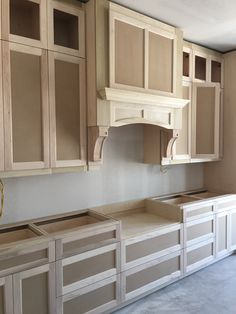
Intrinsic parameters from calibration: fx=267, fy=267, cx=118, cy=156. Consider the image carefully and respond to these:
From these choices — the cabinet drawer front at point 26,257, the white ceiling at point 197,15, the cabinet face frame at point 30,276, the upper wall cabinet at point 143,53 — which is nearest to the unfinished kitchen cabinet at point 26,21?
the upper wall cabinet at point 143,53

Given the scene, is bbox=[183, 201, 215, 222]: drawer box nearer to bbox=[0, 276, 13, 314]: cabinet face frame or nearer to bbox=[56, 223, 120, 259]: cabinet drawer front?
bbox=[56, 223, 120, 259]: cabinet drawer front

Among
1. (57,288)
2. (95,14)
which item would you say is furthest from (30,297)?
(95,14)

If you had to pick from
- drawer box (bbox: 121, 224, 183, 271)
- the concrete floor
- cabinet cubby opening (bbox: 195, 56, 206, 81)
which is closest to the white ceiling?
cabinet cubby opening (bbox: 195, 56, 206, 81)

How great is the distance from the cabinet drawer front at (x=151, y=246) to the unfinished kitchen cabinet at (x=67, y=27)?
165 centimetres

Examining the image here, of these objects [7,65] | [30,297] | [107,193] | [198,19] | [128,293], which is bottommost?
[128,293]

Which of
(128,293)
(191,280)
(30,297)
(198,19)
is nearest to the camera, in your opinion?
(30,297)

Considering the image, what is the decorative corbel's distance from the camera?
2.18 m

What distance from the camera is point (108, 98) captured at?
213 centimetres

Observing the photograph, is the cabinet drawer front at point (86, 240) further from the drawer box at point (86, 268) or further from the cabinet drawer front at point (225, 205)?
the cabinet drawer front at point (225, 205)

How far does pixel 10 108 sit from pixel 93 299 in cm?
156

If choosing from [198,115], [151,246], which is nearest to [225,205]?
[198,115]

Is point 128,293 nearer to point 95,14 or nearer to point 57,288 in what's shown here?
point 57,288

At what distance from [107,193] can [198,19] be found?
194 cm

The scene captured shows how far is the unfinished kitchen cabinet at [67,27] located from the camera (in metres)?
2.03
